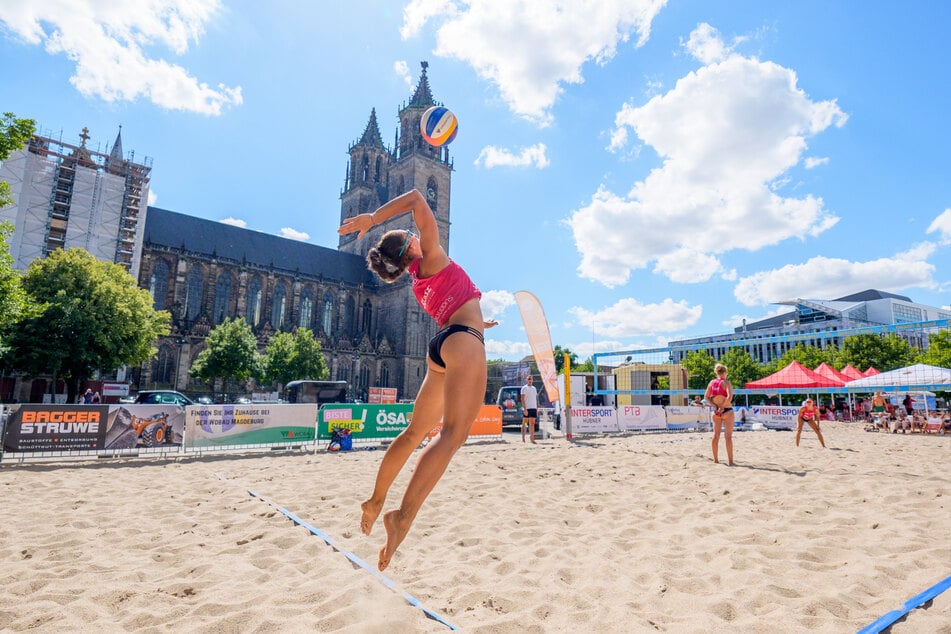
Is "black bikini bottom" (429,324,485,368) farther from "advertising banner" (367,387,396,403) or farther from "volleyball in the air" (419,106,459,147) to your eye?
"advertising banner" (367,387,396,403)

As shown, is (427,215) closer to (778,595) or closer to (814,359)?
(778,595)

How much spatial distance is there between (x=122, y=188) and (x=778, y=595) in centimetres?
4947

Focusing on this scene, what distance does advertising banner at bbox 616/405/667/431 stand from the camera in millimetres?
20062

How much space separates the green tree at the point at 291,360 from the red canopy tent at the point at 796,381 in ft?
113

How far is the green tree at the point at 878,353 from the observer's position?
3775cm

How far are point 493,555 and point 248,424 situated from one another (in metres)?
10.2

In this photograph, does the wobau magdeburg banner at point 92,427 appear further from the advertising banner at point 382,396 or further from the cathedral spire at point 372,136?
the cathedral spire at point 372,136

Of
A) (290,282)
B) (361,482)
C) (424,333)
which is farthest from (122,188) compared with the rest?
(361,482)

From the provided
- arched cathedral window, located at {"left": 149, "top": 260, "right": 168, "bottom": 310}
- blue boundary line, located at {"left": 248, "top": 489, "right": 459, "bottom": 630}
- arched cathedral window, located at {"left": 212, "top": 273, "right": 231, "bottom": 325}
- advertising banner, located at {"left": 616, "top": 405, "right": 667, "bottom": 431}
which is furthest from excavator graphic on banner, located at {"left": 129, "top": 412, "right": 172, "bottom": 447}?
arched cathedral window, located at {"left": 212, "top": 273, "right": 231, "bottom": 325}

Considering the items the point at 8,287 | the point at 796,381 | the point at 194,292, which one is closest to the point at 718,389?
the point at 796,381

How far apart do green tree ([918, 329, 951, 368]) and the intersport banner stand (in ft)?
106

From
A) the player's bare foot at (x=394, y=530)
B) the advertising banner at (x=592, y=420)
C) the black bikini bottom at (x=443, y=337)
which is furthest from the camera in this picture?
the advertising banner at (x=592, y=420)

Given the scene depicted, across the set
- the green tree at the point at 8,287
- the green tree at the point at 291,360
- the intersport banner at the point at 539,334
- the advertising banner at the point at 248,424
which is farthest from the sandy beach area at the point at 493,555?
the green tree at the point at 291,360

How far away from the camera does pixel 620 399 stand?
124 feet
